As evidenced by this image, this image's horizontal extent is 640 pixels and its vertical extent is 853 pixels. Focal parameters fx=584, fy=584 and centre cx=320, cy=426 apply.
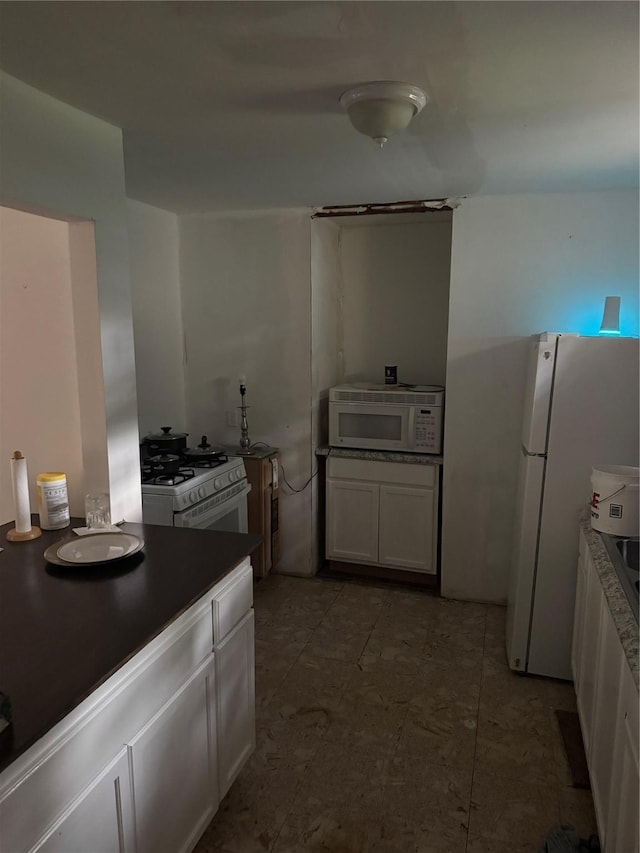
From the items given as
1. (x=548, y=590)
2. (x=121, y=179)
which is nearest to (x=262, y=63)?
(x=121, y=179)

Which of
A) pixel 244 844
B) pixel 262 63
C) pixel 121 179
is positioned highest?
pixel 262 63

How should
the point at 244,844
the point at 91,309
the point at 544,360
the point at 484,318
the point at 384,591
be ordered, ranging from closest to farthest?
the point at 244,844 < the point at 91,309 < the point at 544,360 < the point at 484,318 < the point at 384,591

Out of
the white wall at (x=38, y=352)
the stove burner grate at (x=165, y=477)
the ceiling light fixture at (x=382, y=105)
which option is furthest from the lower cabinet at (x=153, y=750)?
the ceiling light fixture at (x=382, y=105)

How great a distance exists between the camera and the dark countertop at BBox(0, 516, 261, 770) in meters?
1.18

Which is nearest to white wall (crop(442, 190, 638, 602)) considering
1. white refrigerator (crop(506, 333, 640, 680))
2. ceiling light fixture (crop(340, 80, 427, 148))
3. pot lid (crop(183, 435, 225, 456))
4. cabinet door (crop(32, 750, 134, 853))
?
white refrigerator (crop(506, 333, 640, 680))

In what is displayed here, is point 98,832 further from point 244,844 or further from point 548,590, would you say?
point 548,590

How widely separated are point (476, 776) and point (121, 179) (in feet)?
8.28

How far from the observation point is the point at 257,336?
12.3 ft

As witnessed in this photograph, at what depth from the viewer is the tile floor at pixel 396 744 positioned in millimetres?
1913

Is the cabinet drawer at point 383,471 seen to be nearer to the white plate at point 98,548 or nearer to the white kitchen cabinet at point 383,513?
the white kitchen cabinet at point 383,513

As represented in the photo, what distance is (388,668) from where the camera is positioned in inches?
111

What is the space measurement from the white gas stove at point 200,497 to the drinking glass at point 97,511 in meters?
0.68

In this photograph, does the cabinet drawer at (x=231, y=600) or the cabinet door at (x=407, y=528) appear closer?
the cabinet drawer at (x=231, y=600)

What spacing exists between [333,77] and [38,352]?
1369mm
